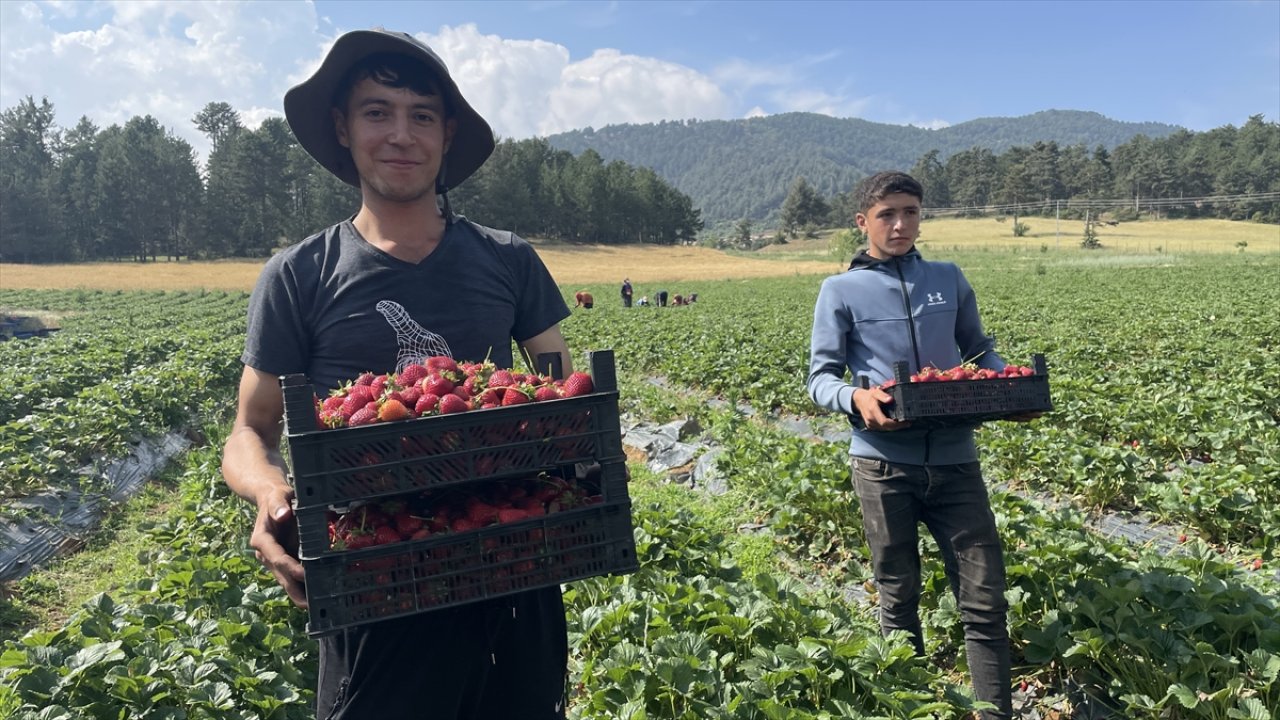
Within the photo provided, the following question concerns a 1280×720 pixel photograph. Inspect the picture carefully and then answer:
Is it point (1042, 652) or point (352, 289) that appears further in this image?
point (1042, 652)

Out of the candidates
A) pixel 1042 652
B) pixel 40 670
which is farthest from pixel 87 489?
pixel 1042 652

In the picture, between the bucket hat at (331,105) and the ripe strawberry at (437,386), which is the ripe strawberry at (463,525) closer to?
the ripe strawberry at (437,386)

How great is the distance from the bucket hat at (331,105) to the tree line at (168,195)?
66.3m

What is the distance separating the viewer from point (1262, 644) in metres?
3.06

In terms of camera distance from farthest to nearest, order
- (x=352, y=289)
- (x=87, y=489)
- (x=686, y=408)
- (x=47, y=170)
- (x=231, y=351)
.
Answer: (x=47, y=170), (x=231, y=351), (x=686, y=408), (x=87, y=489), (x=352, y=289)

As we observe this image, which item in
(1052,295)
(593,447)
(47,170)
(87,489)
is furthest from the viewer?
(47,170)

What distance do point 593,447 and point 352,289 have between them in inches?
31.2

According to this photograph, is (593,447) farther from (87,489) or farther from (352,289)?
(87,489)

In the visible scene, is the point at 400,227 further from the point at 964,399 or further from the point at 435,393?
the point at 964,399

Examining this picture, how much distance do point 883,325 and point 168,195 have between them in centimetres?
8257

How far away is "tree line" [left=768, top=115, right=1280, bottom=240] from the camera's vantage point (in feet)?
286

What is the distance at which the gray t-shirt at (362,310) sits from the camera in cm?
189

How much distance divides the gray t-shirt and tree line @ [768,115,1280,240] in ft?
285

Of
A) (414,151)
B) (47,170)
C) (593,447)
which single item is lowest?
(593,447)
